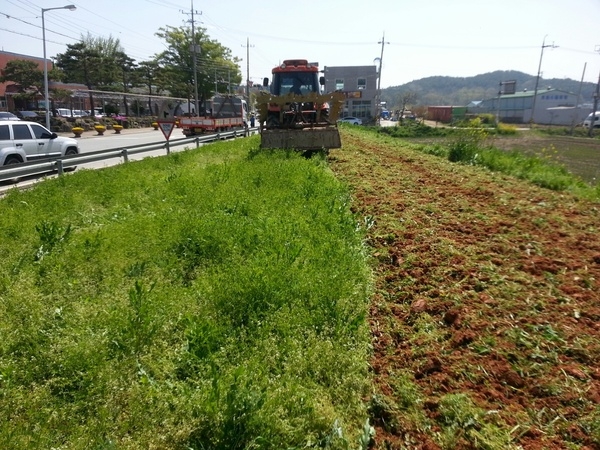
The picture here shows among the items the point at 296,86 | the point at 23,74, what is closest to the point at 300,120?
the point at 296,86

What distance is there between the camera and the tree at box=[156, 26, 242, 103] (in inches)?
2203

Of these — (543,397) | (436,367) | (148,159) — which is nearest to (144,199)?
(148,159)

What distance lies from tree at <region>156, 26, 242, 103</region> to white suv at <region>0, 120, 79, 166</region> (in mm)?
45546

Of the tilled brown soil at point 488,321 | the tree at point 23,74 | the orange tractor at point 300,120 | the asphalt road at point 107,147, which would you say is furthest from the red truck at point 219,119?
the tilled brown soil at point 488,321

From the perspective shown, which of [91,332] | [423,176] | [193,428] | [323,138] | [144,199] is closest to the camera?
[193,428]

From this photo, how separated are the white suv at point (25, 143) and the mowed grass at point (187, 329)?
6.77 meters

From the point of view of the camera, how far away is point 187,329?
11.8ft

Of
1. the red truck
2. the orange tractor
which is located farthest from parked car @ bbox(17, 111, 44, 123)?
the orange tractor

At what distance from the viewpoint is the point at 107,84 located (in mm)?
51688

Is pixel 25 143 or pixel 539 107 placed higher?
pixel 539 107

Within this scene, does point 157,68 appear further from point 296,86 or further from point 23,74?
point 296,86

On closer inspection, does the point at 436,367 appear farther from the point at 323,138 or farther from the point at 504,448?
the point at 323,138

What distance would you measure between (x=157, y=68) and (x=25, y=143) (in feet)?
158

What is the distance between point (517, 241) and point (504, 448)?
11.2 ft
